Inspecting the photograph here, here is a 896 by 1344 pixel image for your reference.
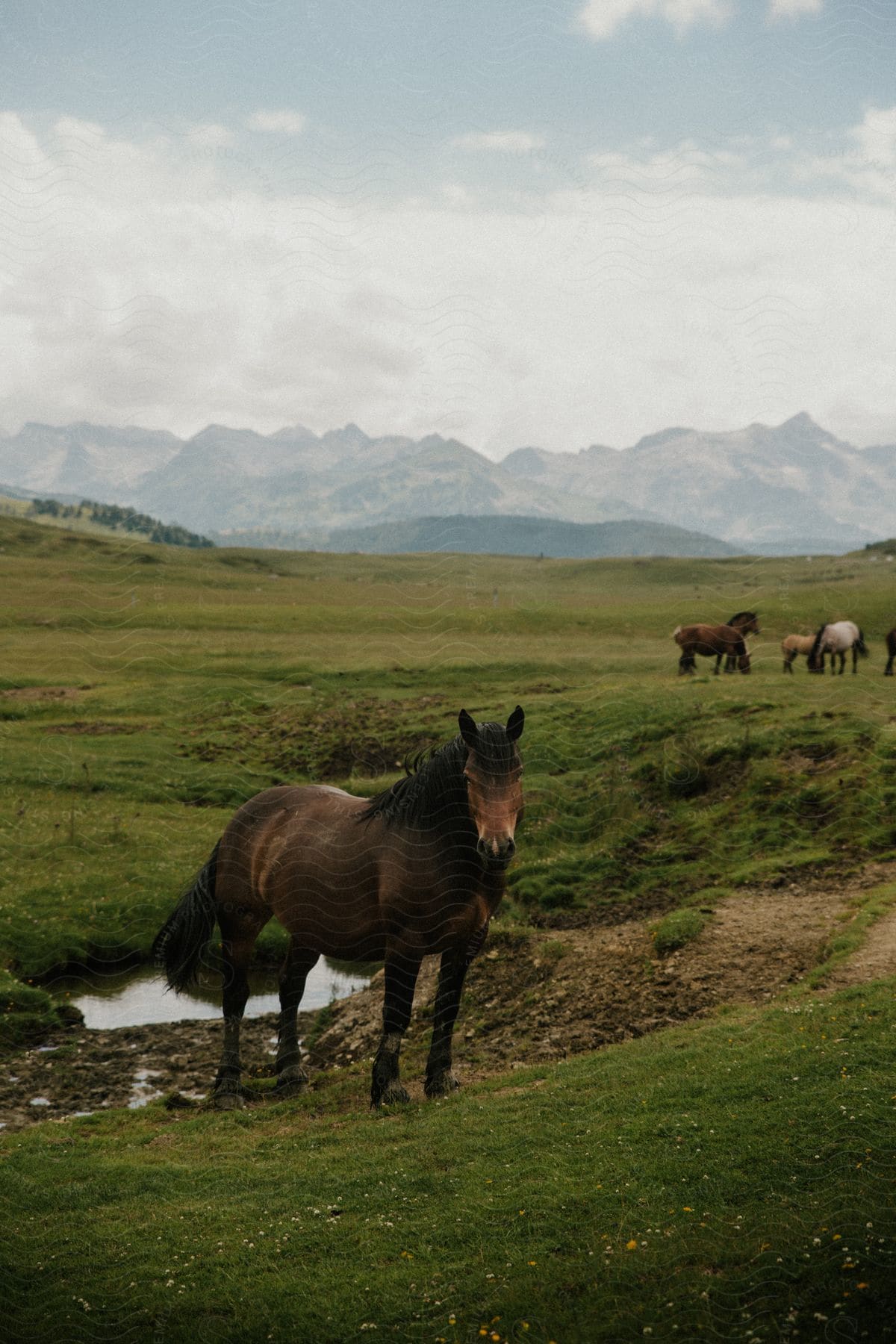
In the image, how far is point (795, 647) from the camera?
33.8 meters

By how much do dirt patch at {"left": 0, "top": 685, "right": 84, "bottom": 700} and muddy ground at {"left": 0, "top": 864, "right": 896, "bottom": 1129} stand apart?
82.4 feet

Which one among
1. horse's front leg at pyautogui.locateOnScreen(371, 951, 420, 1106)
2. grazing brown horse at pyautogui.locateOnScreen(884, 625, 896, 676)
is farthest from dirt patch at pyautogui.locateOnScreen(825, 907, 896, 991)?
grazing brown horse at pyautogui.locateOnScreen(884, 625, 896, 676)

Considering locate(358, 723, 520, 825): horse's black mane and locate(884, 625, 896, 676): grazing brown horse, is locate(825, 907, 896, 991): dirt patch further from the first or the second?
locate(884, 625, 896, 676): grazing brown horse

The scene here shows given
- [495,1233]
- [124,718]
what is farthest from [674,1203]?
[124,718]

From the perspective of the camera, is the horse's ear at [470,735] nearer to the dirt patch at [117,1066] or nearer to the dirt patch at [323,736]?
the dirt patch at [117,1066]

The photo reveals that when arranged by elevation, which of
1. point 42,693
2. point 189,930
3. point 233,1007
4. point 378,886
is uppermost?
point 378,886

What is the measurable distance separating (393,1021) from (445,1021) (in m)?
0.57

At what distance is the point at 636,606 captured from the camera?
76625 millimetres

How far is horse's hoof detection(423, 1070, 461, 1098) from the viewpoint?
10.2 metres

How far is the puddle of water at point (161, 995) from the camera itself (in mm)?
15836

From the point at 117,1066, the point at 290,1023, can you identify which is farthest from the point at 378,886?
the point at 117,1066

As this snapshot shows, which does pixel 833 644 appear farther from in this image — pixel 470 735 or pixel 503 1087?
pixel 470 735

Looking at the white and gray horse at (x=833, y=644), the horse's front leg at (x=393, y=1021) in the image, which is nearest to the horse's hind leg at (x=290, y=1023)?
the horse's front leg at (x=393, y=1021)

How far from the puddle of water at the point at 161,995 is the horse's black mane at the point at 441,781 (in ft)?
24.5
